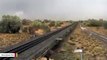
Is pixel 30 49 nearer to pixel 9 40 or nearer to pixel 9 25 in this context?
pixel 9 40

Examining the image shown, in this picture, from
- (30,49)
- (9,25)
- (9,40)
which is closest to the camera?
(30,49)

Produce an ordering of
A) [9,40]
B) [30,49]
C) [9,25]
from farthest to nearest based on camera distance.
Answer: [9,25]
[9,40]
[30,49]

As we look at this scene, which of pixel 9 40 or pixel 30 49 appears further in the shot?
pixel 9 40

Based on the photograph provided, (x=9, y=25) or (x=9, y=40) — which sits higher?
(x=9, y=25)

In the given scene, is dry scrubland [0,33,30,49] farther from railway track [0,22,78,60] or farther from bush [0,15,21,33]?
bush [0,15,21,33]

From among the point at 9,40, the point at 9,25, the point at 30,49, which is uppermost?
the point at 30,49

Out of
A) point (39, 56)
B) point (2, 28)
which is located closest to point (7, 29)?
point (2, 28)

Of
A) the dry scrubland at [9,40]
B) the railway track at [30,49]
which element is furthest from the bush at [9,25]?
the railway track at [30,49]

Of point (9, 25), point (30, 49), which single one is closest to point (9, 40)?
point (9, 25)

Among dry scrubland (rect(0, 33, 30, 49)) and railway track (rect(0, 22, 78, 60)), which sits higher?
railway track (rect(0, 22, 78, 60))

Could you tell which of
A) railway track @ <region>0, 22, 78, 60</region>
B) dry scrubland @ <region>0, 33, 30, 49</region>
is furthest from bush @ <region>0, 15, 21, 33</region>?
railway track @ <region>0, 22, 78, 60</region>

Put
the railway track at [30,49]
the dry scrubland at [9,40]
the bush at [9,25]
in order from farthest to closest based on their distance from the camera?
the bush at [9,25]
the dry scrubland at [9,40]
the railway track at [30,49]

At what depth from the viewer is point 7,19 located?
242 ft

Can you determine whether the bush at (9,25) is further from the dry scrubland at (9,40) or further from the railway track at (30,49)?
the railway track at (30,49)
